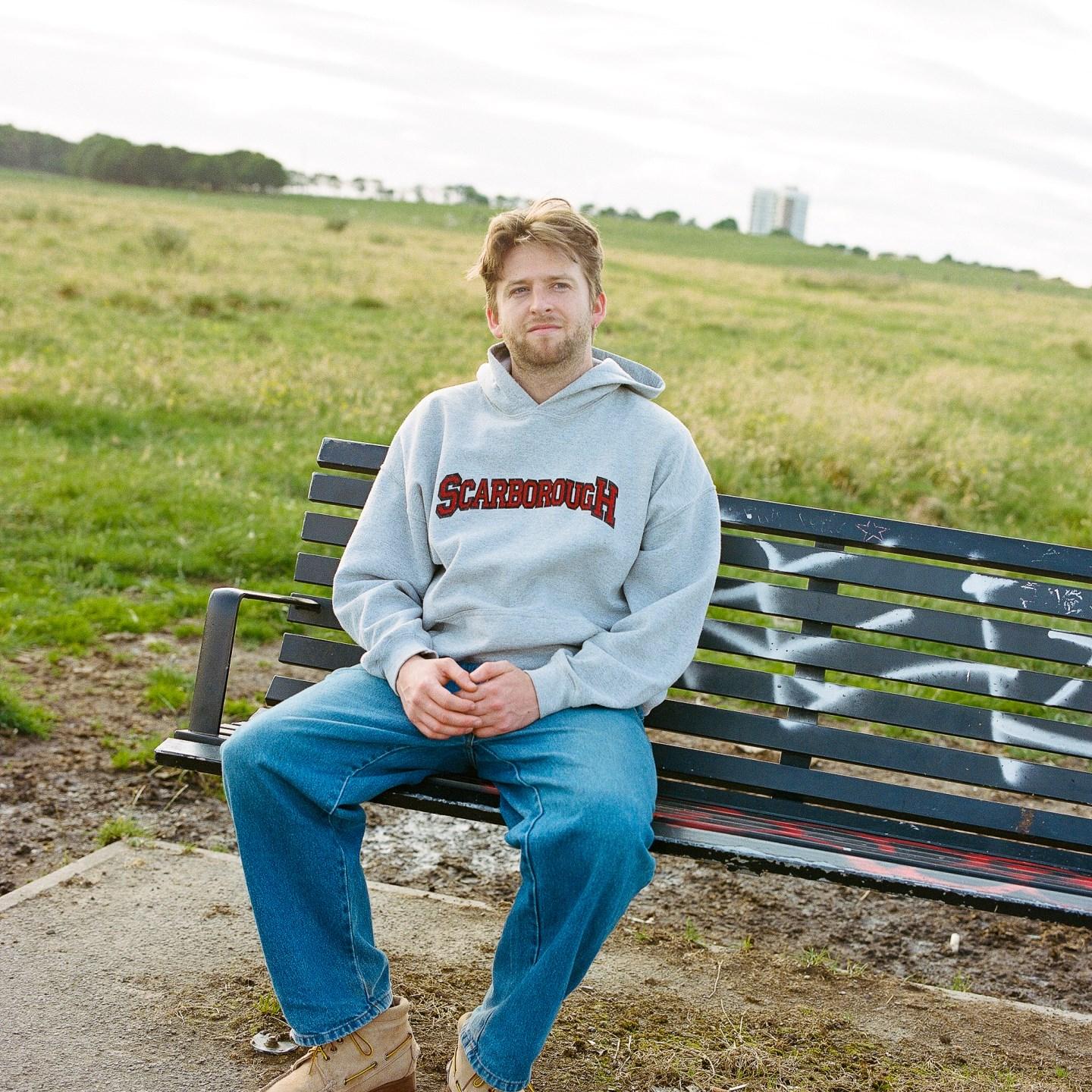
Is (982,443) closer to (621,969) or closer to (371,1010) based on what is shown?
(621,969)

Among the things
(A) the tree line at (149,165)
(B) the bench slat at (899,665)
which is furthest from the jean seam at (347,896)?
(A) the tree line at (149,165)

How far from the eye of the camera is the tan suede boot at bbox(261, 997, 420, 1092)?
2727mm

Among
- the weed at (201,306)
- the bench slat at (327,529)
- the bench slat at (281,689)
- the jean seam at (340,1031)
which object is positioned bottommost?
the jean seam at (340,1031)

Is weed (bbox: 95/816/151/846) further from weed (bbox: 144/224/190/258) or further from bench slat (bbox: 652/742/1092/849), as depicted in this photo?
weed (bbox: 144/224/190/258)

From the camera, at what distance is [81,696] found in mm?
5273

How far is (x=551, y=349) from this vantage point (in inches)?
132

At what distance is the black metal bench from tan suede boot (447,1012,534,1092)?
0.56 meters

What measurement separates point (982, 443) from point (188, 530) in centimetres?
718

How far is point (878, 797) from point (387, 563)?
1.46 m

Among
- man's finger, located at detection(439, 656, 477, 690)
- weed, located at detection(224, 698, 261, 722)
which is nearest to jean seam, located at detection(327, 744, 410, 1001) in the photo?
man's finger, located at detection(439, 656, 477, 690)

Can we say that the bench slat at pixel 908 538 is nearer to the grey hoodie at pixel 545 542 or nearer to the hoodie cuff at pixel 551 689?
the grey hoodie at pixel 545 542

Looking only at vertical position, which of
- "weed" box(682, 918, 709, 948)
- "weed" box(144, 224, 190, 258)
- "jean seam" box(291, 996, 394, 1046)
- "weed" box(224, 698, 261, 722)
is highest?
"weed" box(144, 224, 190, 258)

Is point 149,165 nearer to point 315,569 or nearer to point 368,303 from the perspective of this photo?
point 368,303

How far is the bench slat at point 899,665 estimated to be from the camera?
3385mm
